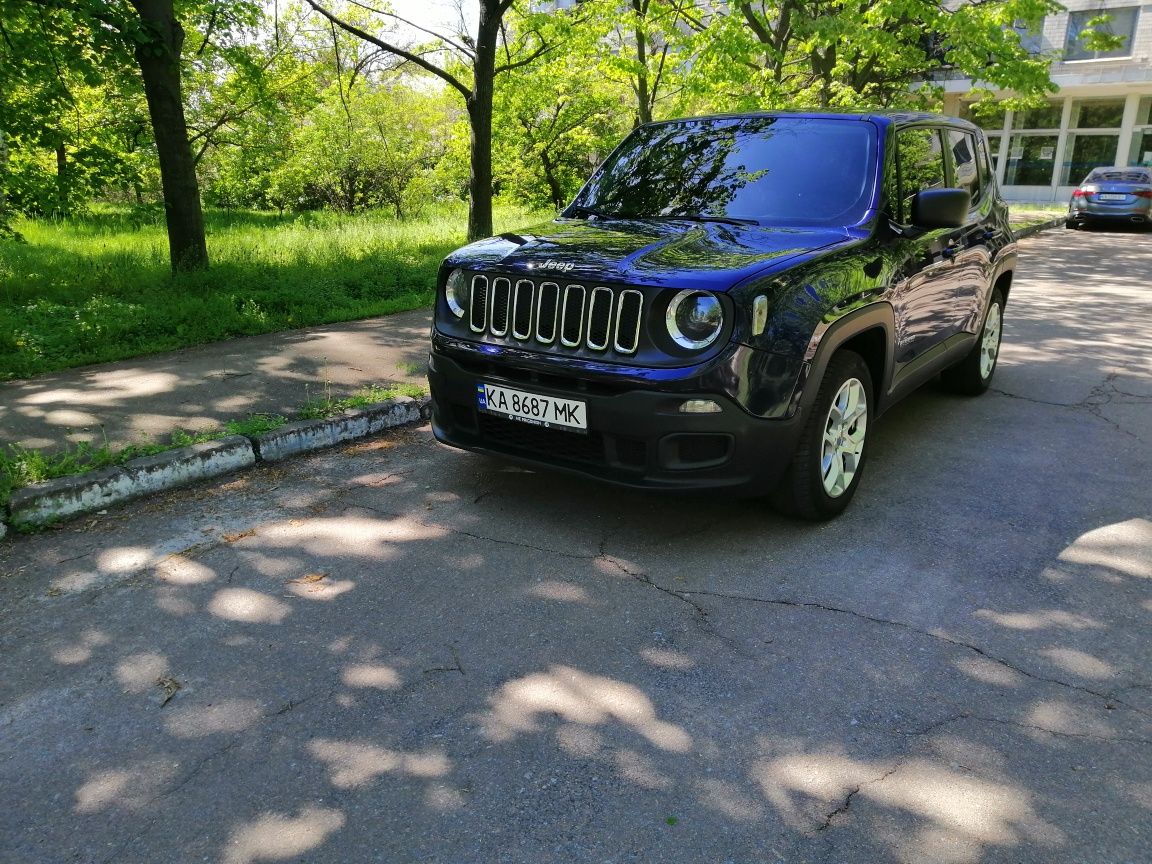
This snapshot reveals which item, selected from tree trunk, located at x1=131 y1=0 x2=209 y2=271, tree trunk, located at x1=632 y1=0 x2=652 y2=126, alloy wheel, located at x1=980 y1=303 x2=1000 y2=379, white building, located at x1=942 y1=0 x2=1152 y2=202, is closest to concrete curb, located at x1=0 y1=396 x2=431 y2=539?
alloy wheel, located at x1=980 y1=303 x2=1000 y2=379

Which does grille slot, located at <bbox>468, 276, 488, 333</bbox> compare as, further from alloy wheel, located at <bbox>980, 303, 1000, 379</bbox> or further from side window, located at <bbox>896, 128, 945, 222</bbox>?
Answer: alloy wheel, located at <bbox>980, 303, 1000, 379</bbox>

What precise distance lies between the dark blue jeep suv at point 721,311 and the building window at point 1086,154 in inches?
1312

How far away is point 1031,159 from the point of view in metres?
33.5

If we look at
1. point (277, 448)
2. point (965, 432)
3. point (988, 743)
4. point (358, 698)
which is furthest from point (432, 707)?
point (965, 432)

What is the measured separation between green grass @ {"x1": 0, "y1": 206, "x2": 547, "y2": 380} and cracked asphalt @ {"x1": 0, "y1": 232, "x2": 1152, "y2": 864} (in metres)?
3.17

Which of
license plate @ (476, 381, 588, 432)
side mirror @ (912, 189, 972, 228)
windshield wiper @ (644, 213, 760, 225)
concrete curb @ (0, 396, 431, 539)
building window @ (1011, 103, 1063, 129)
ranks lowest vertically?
concrete curb @ (0, 396, 431, 539)

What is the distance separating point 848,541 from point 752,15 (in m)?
16.6

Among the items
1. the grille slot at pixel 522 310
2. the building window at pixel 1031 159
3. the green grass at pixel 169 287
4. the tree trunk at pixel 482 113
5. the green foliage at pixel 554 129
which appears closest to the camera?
the grille slot at pixel 522 310

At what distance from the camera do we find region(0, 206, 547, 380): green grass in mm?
6922

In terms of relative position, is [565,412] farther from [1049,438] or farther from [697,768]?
[1049,438]

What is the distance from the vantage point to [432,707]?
2.71 meters

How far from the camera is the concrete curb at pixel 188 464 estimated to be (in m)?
3.99

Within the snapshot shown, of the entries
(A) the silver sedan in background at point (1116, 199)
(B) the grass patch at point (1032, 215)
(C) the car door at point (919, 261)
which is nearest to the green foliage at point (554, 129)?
(B) the grass patch at point (1032, 215)

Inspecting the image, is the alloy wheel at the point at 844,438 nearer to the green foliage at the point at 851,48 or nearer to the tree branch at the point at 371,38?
the tree branch at the point at 371,38
